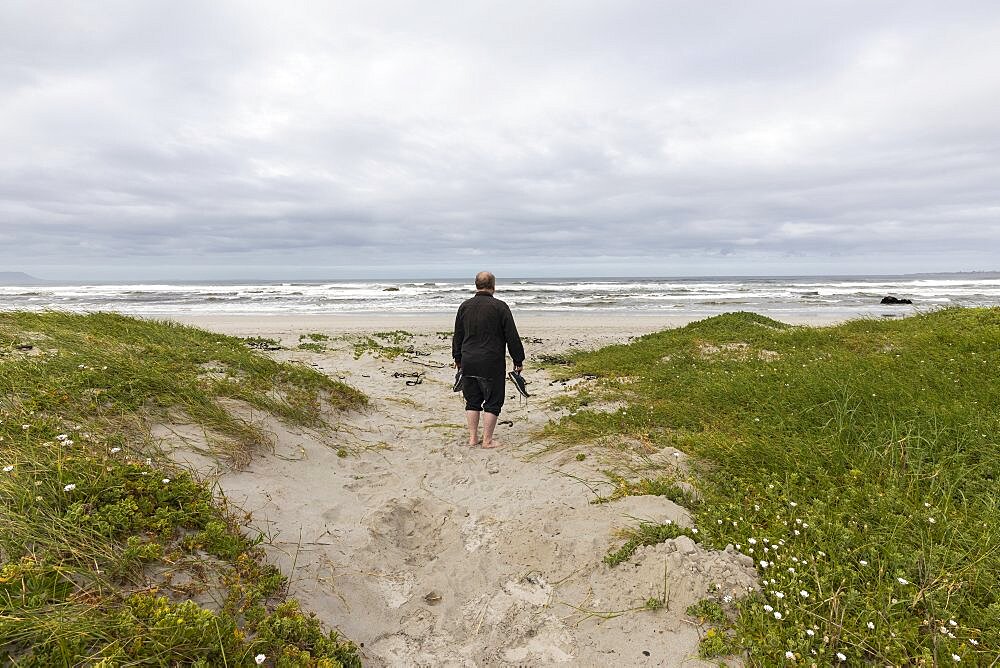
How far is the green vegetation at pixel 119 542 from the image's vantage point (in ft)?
7.97

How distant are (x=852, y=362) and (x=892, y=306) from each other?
121 ft

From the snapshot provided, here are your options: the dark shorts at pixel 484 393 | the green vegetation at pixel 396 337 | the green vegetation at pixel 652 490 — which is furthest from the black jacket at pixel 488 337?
the green vegetation at pixel 396 337

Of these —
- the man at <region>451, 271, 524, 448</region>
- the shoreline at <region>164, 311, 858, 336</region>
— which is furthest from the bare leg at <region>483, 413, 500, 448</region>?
the shoreline at <region>164, 311, 858, 336</region>

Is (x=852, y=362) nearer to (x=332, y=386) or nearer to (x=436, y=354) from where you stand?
(x=332, y=386)

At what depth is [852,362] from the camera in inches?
325

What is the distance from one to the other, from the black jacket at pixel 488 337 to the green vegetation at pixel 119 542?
117 inches

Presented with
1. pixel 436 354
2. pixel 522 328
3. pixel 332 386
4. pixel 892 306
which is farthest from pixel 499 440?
pixel 892 306

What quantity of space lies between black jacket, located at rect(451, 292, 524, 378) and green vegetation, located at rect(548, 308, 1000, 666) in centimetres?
140

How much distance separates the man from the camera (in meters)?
6.86

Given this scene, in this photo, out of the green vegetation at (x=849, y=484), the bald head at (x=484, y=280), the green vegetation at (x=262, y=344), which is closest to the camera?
the green vegetation at (x=849, y=484)

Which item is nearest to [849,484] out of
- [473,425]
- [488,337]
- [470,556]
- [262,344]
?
[470,556]

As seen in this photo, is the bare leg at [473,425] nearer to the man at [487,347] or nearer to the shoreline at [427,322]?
the man at [487,347]

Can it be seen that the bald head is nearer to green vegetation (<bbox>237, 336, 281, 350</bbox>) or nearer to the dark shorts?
the dark shorts

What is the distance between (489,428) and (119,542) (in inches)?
181
